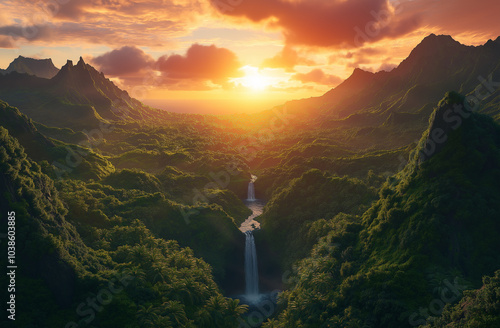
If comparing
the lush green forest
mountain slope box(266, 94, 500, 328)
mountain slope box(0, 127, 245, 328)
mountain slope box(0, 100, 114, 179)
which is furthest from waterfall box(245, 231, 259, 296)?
mountain slope box(0, 100, 114, 179)

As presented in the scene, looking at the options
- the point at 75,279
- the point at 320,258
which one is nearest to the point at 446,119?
the point at 320,258

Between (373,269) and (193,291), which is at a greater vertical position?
(373,269)

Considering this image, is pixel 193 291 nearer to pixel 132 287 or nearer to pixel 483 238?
pixel 132 287

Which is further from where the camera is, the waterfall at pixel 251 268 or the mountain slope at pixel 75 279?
the waterfall at pixel 251 268

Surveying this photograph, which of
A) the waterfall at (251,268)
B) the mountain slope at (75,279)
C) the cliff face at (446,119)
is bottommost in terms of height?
the waterfall at (251,268)

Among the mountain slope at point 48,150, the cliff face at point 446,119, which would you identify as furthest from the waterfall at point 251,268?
the mountain slope at point 48,150

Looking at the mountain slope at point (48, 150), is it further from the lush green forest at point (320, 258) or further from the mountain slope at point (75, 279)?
the mountain slope at point (75, 279)

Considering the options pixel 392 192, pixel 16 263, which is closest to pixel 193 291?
pixel 16 263

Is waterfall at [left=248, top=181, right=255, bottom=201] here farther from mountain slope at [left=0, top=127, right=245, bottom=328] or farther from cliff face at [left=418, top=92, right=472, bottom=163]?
cliff face at [left=418, top=92, right=472, bottom=163]
